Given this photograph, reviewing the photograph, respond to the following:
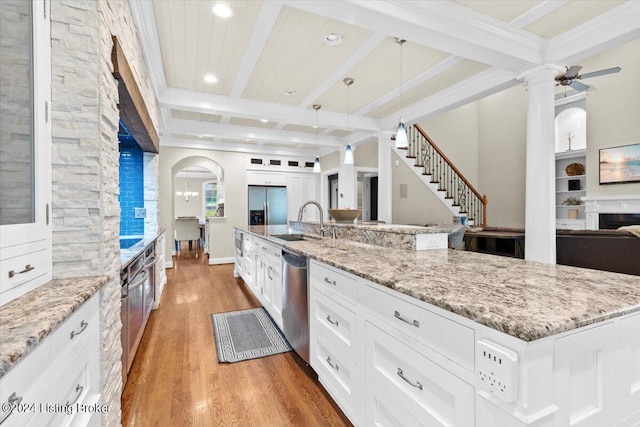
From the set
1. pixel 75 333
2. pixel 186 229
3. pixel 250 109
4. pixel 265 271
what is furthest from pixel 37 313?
pixel 186 229

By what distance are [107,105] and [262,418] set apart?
6.20 ft

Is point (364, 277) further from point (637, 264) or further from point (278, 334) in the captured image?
point (637, 264)

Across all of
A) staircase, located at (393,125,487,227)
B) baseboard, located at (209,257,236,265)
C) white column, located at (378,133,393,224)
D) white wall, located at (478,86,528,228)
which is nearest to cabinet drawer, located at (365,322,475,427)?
white column, located at (378,133,393,224)

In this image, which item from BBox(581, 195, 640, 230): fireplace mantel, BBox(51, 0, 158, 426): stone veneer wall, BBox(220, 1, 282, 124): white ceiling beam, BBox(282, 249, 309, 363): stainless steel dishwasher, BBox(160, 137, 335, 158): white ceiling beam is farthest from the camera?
BBox(160, 137, 335, 158): white ceiling beam

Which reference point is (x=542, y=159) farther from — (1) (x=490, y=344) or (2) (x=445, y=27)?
(1) (x=490, y=344)

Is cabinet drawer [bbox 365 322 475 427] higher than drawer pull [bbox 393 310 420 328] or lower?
lower

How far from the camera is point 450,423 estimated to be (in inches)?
38.6

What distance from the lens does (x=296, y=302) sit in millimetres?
2334

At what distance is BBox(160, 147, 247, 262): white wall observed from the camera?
6.68 metres

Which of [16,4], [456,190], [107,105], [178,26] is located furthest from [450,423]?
[456,190]

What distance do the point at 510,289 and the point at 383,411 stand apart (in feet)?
2.48

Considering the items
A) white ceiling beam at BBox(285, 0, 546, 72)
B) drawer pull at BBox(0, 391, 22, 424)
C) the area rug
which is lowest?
the area rug

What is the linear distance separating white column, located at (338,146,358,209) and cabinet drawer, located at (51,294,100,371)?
596 cm

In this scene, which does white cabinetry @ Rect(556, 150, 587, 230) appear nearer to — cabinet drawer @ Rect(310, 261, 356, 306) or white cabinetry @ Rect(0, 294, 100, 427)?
cabinet drawer @ Rect(310, 261, 356, 306)
